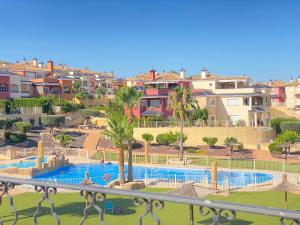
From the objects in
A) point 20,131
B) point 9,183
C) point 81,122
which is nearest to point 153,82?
point 81,122

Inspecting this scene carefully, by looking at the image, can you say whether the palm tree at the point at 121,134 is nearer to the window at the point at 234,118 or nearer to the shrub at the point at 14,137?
the shrub at the point at 14,137

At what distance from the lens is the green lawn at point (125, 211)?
1698 cm

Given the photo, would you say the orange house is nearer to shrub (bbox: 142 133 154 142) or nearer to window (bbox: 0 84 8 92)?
window (bbox: 0 84 8 92)

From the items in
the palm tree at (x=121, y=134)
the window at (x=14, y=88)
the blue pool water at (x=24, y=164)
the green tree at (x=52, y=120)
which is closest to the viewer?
the palm tree at (x=121, y=134)

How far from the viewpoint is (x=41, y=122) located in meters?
60.6

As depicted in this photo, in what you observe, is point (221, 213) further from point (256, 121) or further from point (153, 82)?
point (153, 82)

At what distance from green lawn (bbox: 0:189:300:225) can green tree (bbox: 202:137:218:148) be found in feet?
70.2

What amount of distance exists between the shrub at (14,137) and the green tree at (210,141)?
68.0ft

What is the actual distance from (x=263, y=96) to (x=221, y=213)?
2372 inches

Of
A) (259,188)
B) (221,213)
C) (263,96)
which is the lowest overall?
(259,188)

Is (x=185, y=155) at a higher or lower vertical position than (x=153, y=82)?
lower

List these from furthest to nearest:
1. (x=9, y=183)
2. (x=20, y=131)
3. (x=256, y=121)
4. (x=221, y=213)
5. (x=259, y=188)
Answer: (x=256, y=121), (x=20, y=131), (x=259, y=188), (x=9, y=183), (x=221, y=213)

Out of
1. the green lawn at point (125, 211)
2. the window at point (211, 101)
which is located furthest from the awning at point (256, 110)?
the green lawn at point (125, 211)

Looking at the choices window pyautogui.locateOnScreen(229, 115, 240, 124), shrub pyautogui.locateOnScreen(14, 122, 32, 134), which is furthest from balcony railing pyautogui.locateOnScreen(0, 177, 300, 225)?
window pyautogui.locateOnScreen(229, 115, 240, 124)
